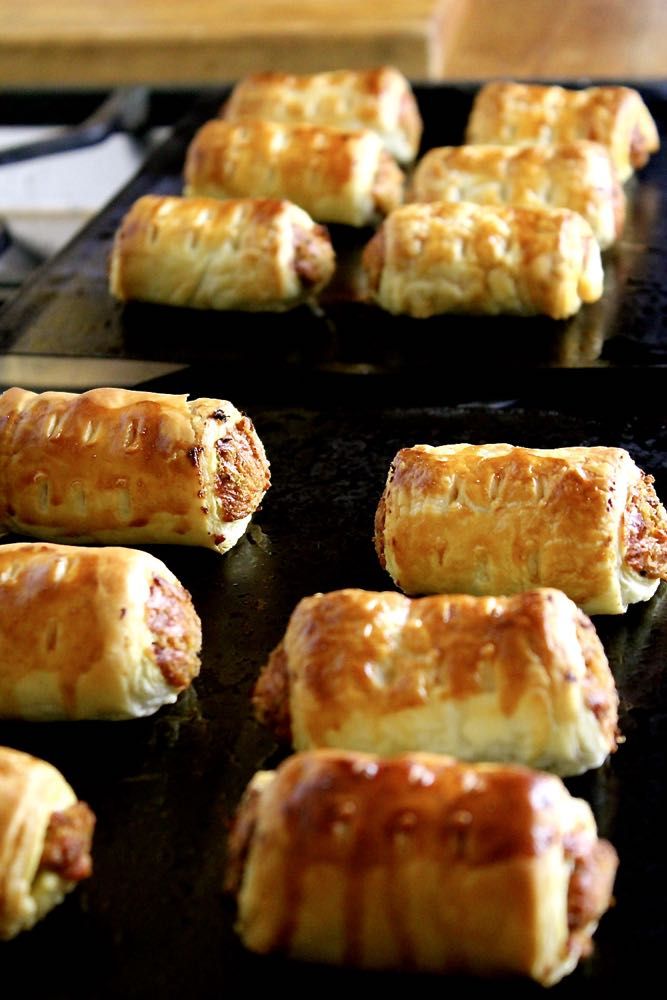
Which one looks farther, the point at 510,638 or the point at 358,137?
the point at 358,137

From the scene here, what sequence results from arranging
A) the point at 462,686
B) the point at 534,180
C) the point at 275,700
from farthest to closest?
1. the point at 534,180
2. the point at 275,700
3. the point at 462,686

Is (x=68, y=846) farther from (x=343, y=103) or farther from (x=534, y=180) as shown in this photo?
(x=343, y=103)

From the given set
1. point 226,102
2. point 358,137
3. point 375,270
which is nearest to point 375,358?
point 375,270

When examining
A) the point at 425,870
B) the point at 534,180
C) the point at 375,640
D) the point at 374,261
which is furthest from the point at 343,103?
the point at 425,870

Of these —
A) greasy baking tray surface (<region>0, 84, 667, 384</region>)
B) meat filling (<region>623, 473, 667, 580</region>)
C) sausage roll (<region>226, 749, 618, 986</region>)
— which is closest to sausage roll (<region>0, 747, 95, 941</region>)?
sausage roll (<region>226, 749, 618, 986</region>)

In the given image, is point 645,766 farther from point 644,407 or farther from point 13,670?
point 644,407

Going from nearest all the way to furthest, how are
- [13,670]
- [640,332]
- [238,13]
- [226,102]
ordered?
1. [13,670]
2. [640,332]
3. [226,102]
4. [238,13]

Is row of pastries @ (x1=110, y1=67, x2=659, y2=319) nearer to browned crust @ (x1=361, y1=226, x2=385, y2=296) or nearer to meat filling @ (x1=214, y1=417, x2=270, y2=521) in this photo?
browned crust @ (x1=361, y1=226, x2=385, y2=296)
